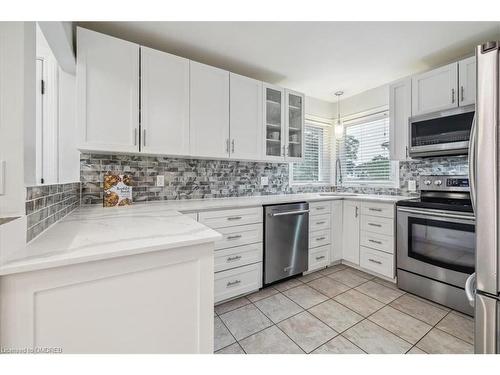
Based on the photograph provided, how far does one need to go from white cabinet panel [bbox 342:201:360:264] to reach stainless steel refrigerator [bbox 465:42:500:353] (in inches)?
A: 68.9

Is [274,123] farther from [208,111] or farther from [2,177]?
[2,177]

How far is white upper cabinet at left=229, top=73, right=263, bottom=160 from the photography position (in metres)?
2.28

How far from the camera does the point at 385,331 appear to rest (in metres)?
1.59

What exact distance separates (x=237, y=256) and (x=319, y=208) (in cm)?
119

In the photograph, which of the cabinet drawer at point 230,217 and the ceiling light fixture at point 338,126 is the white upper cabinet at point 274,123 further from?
the ceiling light fixture at point 338,126

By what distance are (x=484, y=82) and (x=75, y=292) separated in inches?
68.5

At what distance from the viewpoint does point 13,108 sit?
0.77 meters

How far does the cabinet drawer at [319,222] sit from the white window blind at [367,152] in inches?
40.6

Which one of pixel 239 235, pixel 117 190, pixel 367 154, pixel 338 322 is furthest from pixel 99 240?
pixel 367 154

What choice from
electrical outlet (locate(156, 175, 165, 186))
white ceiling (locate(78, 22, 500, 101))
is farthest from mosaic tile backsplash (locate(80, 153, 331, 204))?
white ceiling (locate(78, 22, 500, 101))

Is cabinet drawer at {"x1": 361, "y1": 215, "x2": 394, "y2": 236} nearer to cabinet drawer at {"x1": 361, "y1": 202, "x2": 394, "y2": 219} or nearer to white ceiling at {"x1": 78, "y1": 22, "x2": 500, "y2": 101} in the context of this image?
cabinet drawer at {"x1": 361, "y1": 202, "x2": 394, "y2": 219}

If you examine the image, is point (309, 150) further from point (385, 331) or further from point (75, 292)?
point (75, 292)
